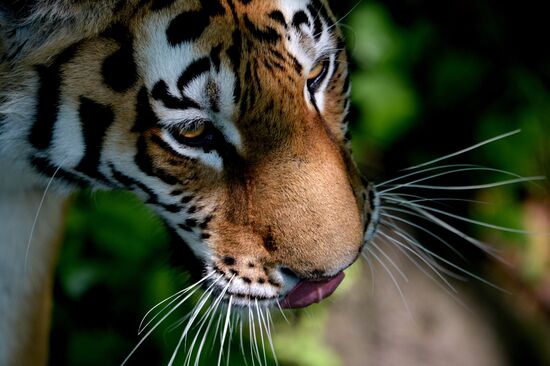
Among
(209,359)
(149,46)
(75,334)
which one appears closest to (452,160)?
(209,359)

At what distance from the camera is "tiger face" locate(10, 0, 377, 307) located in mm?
1261

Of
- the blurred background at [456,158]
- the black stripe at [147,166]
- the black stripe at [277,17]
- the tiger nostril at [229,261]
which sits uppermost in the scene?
the black stripe at [277,17]

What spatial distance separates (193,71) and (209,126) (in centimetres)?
10

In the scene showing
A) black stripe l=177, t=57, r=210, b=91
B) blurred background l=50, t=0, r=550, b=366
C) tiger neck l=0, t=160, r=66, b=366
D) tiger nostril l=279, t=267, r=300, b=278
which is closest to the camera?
black stripe l=177, t=57, r=210, b=91

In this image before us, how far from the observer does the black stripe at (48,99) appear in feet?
4.24

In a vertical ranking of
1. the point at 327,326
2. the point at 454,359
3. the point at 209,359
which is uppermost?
the point at 209,359

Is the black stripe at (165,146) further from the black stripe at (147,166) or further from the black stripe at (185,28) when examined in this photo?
the black stripe at (185,28)

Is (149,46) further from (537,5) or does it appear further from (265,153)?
(537,5)

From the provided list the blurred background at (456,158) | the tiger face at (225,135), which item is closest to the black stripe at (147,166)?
the tiger face at (225,135)

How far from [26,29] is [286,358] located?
4.60 ft

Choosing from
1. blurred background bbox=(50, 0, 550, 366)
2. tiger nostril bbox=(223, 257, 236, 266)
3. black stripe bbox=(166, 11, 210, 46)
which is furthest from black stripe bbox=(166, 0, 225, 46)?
blurred background bbox=(50, 0, 550, 366)

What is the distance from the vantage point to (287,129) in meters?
1.32

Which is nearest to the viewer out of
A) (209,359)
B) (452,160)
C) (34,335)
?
(34,335)

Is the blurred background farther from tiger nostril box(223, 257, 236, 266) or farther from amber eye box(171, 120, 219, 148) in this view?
amber eye box(171, 120, 219, 148)
